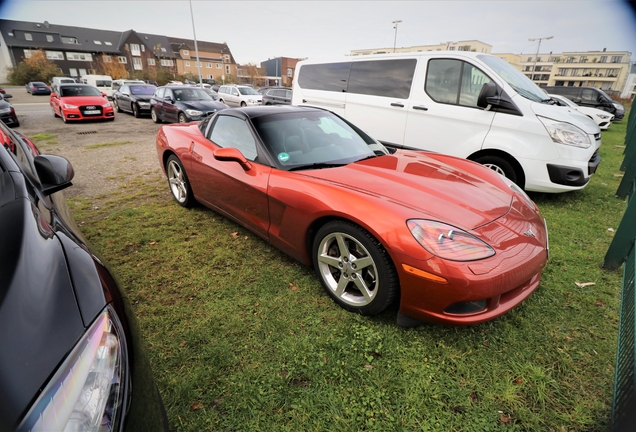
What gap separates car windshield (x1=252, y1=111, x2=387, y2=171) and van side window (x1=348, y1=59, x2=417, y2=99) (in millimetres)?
2377

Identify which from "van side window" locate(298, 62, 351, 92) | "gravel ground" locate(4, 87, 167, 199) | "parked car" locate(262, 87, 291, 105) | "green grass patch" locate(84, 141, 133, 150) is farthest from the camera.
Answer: "parked car" locate(262, 87, 291, 105)

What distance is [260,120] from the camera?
3064mm

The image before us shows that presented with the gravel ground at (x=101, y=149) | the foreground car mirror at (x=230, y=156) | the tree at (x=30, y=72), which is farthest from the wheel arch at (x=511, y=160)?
the tree at (x=30, y=72)

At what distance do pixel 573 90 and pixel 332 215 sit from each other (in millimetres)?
21792

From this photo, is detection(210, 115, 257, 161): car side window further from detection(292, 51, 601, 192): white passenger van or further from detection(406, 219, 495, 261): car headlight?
detection(292, 51, 601, 192): white passenger van

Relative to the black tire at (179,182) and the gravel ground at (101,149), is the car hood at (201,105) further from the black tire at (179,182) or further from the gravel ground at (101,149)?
the black tire at (179,182)

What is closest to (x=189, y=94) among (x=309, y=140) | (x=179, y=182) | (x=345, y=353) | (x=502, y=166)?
(x=179, y=182)

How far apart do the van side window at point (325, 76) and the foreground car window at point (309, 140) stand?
10.2 feet

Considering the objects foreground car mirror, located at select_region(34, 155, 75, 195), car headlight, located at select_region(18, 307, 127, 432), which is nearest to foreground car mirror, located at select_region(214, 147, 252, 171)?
foreground car mirror, located at select_region(34, 155, 75, 195)

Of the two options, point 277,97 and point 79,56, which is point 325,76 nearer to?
point 277,97

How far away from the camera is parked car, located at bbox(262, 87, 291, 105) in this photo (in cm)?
1561

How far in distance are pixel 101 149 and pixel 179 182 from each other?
17.7 ft

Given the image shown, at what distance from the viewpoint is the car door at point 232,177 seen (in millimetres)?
2805

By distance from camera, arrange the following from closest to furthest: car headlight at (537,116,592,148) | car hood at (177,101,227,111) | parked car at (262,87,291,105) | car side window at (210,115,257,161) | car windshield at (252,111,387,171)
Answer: car windshield at (252,111,387,171)
car side window at (210,115,257,161)
car headlight at (537,116,592,148)
car hood at (177,101,227,111)
parked car at (262,87,291,105)
